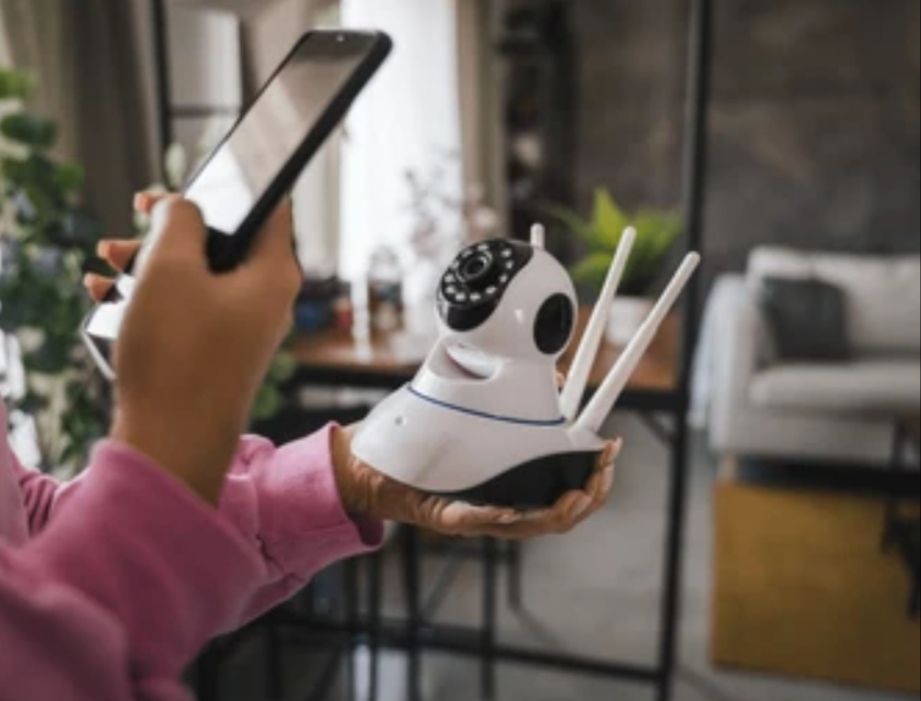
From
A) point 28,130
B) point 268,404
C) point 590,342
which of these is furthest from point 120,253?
point 28,130

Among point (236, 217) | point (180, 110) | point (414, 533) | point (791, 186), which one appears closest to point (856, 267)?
point (414, 533)

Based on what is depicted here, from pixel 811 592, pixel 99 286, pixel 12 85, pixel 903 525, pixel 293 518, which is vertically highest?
pixel 12 85

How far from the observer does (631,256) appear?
0.83 metres

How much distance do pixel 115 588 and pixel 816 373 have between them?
1.29 meters

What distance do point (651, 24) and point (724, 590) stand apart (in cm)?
236

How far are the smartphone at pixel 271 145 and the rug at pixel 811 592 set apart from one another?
78 cm

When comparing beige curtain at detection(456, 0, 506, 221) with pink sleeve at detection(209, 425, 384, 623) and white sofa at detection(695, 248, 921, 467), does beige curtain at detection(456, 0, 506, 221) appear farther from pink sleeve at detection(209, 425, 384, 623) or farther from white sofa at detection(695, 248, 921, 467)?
pink sleeve at detection(209, 425, 384, 623)

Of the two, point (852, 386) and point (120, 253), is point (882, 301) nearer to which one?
point (852, 386)

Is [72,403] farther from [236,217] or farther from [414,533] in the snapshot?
[236,217]

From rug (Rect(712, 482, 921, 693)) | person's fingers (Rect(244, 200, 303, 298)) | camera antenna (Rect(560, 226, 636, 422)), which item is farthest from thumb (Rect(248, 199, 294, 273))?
rug (Rect(712, 482, 921, 693))

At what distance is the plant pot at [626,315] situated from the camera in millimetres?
790

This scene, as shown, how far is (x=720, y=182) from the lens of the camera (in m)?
3.47

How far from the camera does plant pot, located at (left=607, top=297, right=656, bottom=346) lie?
2.59ft

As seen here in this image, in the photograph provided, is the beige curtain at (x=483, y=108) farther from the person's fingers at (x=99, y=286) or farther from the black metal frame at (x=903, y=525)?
the person's fingers at (x=99, y=286)
